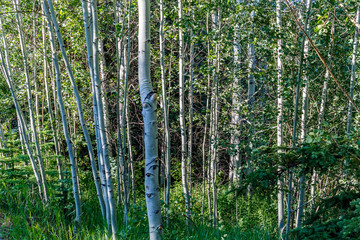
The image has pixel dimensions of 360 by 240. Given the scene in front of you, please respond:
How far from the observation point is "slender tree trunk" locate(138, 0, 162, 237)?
252 cm

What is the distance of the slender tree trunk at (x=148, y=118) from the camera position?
2523mm

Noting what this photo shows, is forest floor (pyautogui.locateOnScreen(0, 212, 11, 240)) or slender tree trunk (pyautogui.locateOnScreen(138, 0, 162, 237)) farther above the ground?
slender tree trunk (pyautogui.locateOnScreen(138, 0, 162, 237))

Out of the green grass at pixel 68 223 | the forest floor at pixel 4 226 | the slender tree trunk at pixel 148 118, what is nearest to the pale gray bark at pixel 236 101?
the green grass at pixel 68 223

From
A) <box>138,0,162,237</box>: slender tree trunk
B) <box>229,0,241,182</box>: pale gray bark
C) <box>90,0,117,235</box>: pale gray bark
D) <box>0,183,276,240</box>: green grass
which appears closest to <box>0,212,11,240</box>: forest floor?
<box>0,183,276,240</box>: green grass

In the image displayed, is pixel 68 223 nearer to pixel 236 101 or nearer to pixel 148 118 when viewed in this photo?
pixel 148 118

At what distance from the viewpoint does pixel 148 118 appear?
8.27 ft

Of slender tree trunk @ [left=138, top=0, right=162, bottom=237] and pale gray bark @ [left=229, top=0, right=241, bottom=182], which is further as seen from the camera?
pale gray bark @ [left=229, top=0, right=241, bottom=182]

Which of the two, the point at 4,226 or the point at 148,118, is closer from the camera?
the point at 148,118

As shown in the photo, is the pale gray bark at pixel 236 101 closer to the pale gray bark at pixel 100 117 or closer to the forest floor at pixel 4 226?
the pale gray bark at pixel 100 117

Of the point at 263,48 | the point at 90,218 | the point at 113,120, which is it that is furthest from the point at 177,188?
the point at 263,48

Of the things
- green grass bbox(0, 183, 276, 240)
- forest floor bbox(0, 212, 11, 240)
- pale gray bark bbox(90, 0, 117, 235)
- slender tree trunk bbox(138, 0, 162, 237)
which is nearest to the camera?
slender tree trunk bbox(138, 0, 162, 237)

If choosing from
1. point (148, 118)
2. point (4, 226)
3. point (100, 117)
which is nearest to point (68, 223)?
point (4, 226)

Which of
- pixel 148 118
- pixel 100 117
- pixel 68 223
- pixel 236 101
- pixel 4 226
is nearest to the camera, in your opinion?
→ pixel 148 118

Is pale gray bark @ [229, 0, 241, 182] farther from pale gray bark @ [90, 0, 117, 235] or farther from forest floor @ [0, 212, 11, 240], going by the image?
forest floor @ [0, 212, 11, 240]
